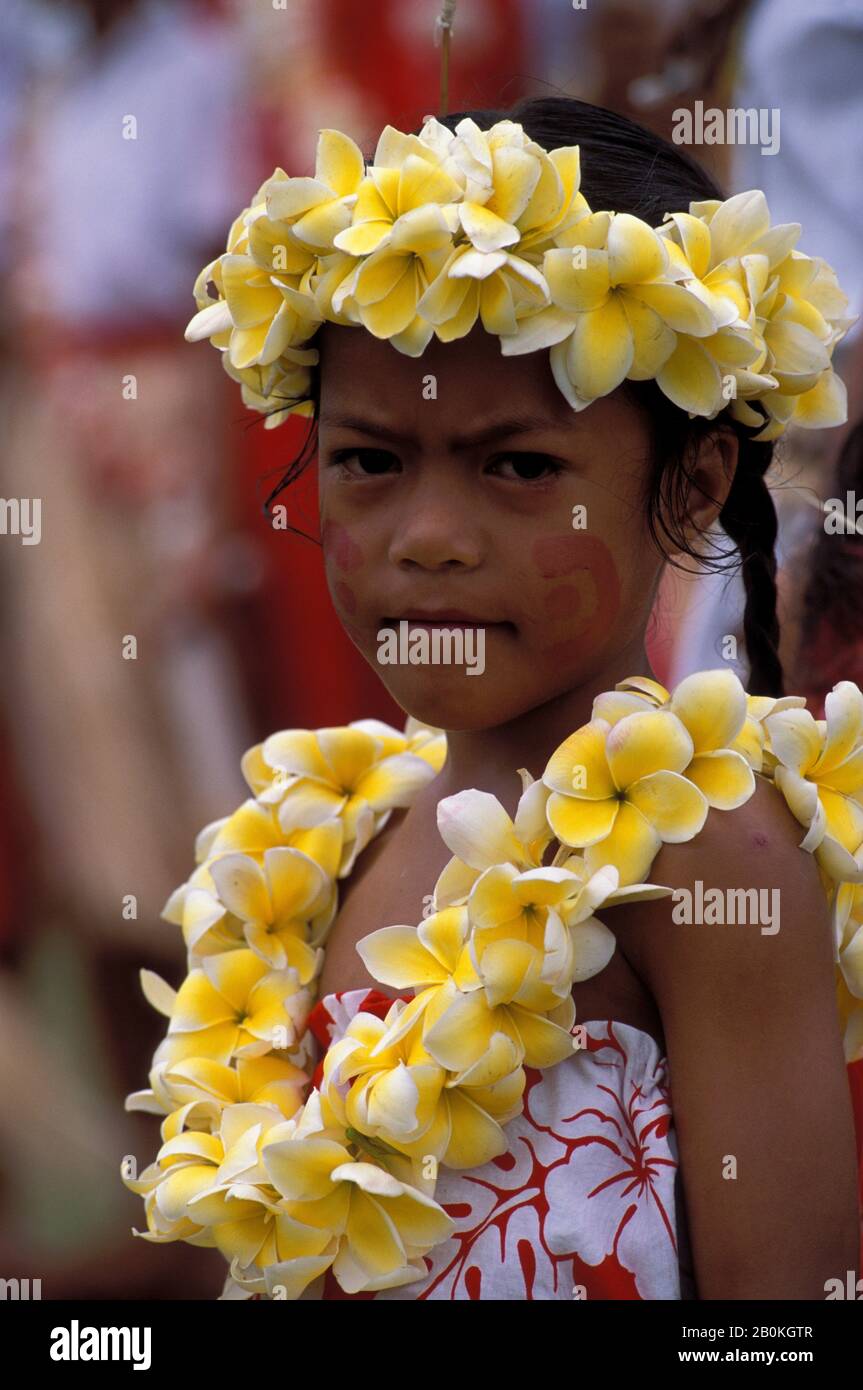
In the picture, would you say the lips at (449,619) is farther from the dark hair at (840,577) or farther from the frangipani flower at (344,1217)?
the dark hair at (840,577)

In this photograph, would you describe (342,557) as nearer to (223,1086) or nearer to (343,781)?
(343,781)

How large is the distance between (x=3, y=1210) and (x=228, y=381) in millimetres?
1237

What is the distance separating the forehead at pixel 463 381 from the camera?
99 centimetres

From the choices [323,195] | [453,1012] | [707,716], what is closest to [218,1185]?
[453,1012]

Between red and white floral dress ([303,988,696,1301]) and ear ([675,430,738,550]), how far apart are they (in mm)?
356

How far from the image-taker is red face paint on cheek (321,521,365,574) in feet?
3.48

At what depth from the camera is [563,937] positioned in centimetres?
95

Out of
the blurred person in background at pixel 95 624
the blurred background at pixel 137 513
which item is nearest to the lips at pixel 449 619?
the blurred background at pixel 137 513

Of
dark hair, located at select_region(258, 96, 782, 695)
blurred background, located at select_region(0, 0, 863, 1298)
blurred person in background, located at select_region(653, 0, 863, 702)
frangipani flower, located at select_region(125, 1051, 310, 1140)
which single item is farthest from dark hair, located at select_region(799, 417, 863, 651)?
frangipani flower, located at select_region(125, 1051, 310, 1140)

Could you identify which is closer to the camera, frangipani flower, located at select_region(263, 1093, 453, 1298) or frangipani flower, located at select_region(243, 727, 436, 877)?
frangipani flower, located at select_region(263, 1093, 453, 1298)

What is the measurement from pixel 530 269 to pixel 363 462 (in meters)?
0.19

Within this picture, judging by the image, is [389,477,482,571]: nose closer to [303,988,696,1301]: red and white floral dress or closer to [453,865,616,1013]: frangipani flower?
[453,865,616,1013]: frangipani flower

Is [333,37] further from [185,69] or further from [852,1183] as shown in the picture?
[852,1183]

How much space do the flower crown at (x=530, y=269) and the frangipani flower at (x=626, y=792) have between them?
214 mm
